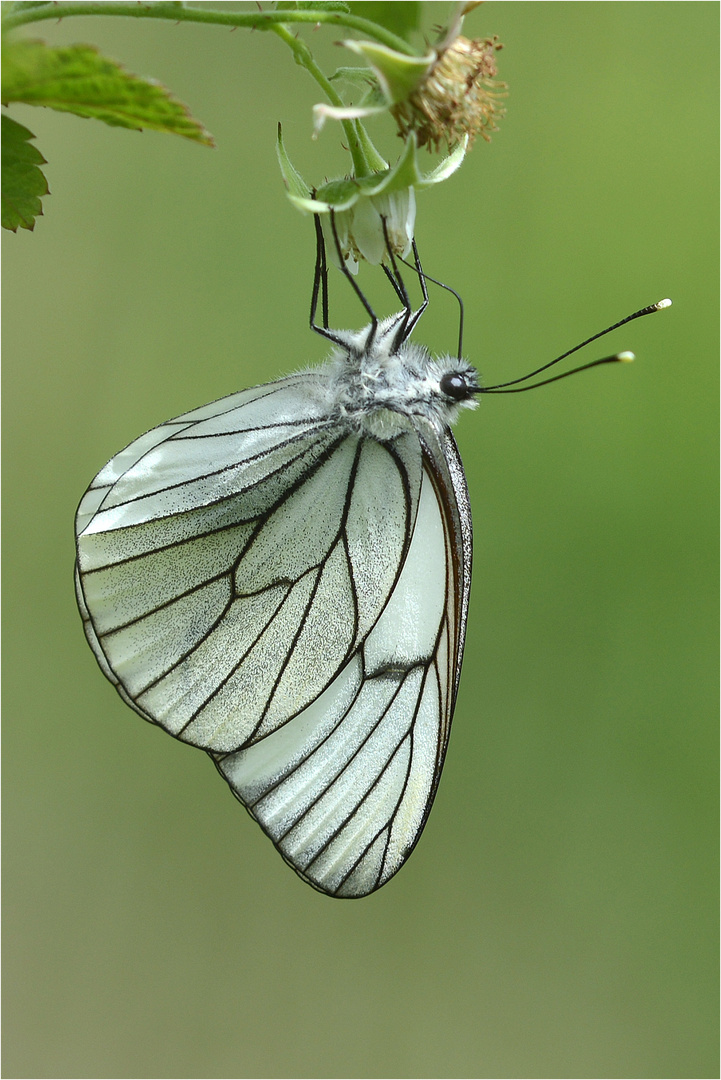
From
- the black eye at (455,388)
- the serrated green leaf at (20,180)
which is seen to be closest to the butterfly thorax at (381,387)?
the black eye at (455,388)

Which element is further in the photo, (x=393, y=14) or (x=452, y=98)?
(x=452, y=98)

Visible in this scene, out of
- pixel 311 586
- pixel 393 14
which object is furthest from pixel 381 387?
pixel 393 14

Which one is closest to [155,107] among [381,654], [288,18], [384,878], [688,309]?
[288,18]

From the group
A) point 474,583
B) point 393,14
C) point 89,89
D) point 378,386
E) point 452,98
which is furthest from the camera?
point 474,583

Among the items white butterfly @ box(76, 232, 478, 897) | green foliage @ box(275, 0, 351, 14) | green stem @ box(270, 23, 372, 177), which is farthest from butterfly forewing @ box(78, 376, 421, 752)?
green foliage @ box(275, 0, 351, 14)

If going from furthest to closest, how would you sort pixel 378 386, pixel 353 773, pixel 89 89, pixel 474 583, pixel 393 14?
pixel 474 583 → pixel 353 773 → pixel 378 386 → pixel 393 14 → pixel 89 89

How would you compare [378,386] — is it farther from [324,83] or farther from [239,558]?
[324,83]
